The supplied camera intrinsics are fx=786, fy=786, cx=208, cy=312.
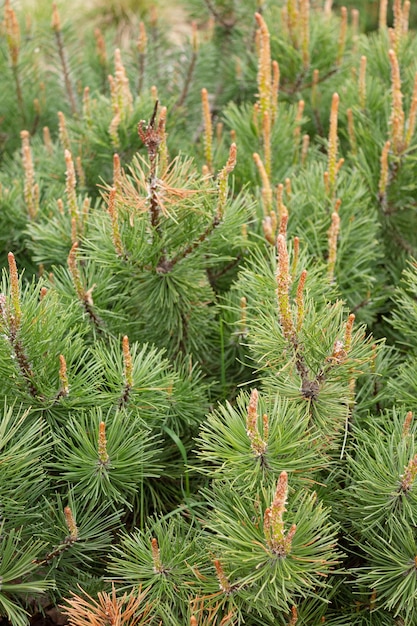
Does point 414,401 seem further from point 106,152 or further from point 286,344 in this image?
point 106,152

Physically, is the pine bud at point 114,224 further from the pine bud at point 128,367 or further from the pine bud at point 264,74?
the pine bud at point 264,74

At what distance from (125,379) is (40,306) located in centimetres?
13

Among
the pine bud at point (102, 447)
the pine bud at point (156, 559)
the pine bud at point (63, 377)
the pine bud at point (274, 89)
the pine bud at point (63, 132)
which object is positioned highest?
the pine bud at point (274, 89)

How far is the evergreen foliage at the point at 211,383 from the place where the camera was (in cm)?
82

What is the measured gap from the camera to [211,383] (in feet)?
3.63

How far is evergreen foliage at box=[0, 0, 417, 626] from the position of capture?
82 cm

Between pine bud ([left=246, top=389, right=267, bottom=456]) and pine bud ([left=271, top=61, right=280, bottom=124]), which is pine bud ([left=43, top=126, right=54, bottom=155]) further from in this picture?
pine bud ([left=246, top=389, right=267, bottom=456])

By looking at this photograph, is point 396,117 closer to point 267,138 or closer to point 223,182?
point 267,138

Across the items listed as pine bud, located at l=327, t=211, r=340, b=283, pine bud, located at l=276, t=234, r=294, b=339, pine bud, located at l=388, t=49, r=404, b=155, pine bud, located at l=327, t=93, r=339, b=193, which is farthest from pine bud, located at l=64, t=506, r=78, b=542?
pine bud, located at l=388, t=49, r=404, b=155

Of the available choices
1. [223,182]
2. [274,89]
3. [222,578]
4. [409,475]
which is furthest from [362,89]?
[222,578]

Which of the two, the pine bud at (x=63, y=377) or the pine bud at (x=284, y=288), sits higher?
the pine bud at (x=284, y=288)

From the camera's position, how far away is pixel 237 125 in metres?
1.42

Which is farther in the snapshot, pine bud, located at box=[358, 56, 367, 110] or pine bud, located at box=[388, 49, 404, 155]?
pine bud, located at box=[358, 56, 367, 110]

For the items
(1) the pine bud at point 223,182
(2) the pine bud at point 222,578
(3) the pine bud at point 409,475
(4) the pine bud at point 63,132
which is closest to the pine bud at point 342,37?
(4) the pine bud at point 63,132
